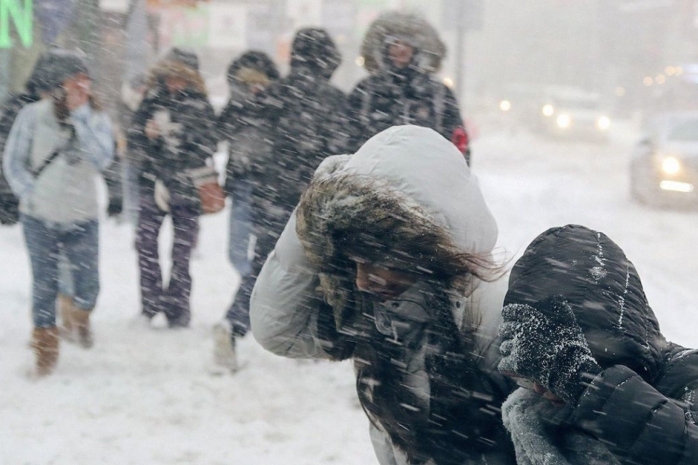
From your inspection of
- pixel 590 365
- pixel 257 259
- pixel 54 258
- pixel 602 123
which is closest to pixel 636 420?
pixel 590 365

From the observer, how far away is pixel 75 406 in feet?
15.2

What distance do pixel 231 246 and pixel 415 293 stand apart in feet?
13.3

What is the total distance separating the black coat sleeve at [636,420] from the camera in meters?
1.37

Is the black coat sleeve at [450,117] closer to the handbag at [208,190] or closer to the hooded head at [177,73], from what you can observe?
the handbag at [208,190]

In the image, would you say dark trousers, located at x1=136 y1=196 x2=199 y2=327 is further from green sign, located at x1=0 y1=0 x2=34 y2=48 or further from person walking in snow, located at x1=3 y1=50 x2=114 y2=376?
green sign, located at x1=0 y1=0 x2=34 y2=48

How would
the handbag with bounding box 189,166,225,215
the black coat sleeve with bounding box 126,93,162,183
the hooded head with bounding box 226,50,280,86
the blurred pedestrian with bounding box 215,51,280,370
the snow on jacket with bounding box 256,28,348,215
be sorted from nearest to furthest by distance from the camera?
the snow on jacket with bounding box 256,28,348,215
the blurred pedestrian with bounding box 215,51,280,370
the hooded head with bounding box 226,50,280,86
the handbag with bounding box 189,166,225,215
the black coat sleeve with bounding box 126,93,162,183

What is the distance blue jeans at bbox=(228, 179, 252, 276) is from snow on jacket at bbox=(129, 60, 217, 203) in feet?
1.01

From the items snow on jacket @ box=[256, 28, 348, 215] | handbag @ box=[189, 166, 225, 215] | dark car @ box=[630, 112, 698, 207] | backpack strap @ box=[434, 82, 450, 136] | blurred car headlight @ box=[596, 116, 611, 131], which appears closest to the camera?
backpack strap @ box=[434, 82, 450, 136]

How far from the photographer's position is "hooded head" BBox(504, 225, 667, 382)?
1.50 meters

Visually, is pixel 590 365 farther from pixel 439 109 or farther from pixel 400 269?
pixel 439 109

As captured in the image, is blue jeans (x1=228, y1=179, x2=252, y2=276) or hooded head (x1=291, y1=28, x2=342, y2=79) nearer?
hooded head (x1=291, y1=28, x2=342, y2=79)

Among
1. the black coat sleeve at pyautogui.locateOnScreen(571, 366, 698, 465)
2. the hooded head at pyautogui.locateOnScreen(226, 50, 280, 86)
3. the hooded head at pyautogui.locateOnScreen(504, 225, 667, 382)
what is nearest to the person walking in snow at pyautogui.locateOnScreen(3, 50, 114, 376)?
the hooded head at pyautogui.locateOnScreen(226, 50, 280, 86)

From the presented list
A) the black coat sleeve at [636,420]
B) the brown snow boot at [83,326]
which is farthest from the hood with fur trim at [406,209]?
the brown snow boot at [83,326]

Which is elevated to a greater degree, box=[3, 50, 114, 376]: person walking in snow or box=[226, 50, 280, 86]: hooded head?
box=[226, 50, 280, 86]: hooded head
